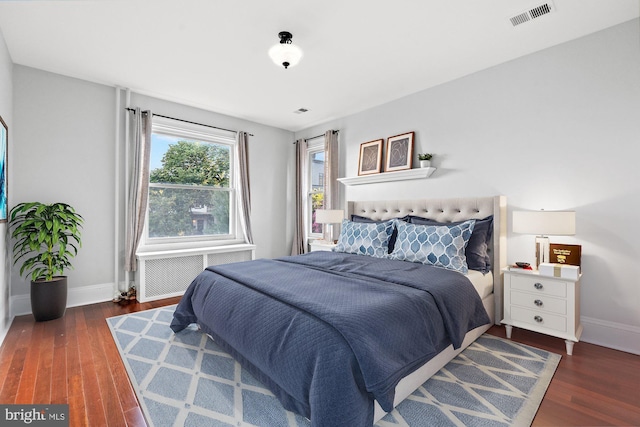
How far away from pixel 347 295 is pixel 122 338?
2.09 metres

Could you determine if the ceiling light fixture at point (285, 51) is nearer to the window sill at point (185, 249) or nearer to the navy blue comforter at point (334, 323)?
the navy blue comforter at point (334, 323)

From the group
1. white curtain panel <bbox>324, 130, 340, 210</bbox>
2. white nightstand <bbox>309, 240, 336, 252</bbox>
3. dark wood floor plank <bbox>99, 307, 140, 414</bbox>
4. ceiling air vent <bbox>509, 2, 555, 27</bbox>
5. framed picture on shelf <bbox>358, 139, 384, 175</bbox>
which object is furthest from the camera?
white curtain panel <bbox>324, 130, 340, 210</bbox>

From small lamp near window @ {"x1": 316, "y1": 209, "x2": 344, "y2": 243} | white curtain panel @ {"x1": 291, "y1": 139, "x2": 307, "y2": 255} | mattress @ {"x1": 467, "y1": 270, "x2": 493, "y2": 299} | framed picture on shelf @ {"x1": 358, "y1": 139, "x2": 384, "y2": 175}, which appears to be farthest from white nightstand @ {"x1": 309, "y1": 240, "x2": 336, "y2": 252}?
mattress @ {"x1": 467, "y1": 270, "x2": 493, "y2": 299}

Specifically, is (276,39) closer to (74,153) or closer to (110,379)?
(74,153)

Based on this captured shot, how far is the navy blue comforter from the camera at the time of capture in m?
1.37

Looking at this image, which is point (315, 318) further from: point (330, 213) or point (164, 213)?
point (164, 213)

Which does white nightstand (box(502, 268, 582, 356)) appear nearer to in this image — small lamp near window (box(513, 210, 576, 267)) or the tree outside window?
small lamp near window (box(513, 210, 576, 267))

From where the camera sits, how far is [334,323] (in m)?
1.49

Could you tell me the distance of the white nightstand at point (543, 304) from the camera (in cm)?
233

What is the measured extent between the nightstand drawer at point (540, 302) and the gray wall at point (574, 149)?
1.51 feet

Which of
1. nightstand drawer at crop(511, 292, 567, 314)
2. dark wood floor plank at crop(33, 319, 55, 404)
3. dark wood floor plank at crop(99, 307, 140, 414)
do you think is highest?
nightstand drawer at crop(511, 292, 567, 314)

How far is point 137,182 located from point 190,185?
73cm

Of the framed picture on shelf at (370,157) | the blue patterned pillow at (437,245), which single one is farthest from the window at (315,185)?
the blue patterned pillow at (437,245)

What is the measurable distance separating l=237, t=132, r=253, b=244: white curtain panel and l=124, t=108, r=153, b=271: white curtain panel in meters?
1.30
